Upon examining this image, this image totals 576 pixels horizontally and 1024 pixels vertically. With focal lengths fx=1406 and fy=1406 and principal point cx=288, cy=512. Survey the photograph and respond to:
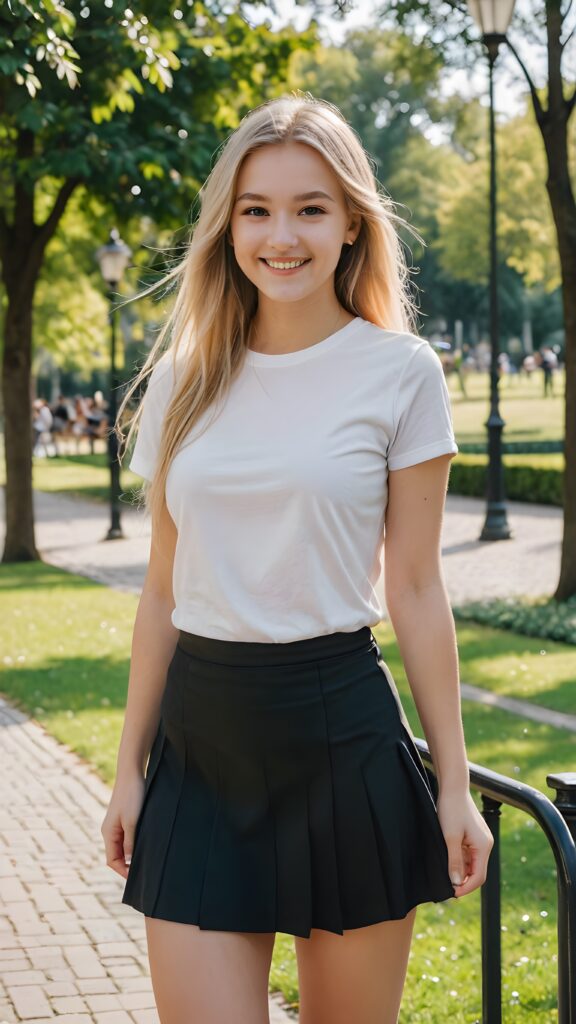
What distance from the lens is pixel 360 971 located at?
2.41 metres

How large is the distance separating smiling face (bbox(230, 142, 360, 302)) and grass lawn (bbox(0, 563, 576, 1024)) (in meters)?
2.56

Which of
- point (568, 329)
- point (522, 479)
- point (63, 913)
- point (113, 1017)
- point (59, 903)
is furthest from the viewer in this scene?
point (522, 479)

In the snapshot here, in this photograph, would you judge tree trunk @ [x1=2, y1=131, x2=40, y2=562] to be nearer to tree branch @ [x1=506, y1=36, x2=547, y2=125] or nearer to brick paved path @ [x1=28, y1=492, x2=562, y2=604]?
brick paved path @ [x1=28, y1=492, x2=562, y2=604]

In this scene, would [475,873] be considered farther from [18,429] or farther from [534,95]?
[18,429]

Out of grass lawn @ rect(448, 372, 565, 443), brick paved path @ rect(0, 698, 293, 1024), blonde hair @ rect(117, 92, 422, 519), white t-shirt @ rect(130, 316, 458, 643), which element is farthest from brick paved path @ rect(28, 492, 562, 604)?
white t-shirt @ rect(130, 316, 458, 643)

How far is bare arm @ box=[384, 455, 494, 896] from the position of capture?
2418mm

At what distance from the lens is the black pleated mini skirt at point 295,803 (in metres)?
2.37

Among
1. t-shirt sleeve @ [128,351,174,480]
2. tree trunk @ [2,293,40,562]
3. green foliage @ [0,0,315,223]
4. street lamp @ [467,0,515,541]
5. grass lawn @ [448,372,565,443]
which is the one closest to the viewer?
t-shirt sleeve @ [128,351,174,480]

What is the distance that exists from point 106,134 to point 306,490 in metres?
11.7

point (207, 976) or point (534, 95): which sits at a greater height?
point (534, 95)

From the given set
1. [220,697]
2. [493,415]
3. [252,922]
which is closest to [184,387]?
[220,697]

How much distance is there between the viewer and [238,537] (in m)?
2.43

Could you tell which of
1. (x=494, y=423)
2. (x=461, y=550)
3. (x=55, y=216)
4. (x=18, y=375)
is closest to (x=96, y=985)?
(x=55, y=216)

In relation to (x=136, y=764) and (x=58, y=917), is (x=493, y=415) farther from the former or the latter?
(x=136, y=764)
